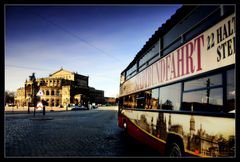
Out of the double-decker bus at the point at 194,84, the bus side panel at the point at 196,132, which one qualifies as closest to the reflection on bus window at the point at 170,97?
the double-decker bus at the point at 194,84

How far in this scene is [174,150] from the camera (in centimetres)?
559

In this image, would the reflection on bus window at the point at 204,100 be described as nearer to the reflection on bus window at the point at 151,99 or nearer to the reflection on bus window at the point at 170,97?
the reflection on bus window at the point at 170,97

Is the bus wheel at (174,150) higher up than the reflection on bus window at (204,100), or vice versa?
the reflection on bus window at (204,100)

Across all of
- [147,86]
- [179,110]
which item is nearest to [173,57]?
[179,110]

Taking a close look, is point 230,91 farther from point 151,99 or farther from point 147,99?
point 147,99

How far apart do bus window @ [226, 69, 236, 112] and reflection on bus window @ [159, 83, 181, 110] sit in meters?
1.66

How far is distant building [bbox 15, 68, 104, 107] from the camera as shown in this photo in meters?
102

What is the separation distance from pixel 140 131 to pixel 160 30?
382 cm

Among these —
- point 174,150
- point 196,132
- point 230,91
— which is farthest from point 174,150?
point 230,91

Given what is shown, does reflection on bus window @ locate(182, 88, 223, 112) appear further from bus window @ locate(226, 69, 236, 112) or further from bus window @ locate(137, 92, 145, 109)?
bus window @ locate(137, 92, 145, 109)

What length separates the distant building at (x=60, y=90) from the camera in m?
102

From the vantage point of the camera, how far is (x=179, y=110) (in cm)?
539

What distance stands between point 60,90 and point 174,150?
109m

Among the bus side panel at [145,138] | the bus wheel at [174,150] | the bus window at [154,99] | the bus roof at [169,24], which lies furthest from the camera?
the bus window at [154,99]
